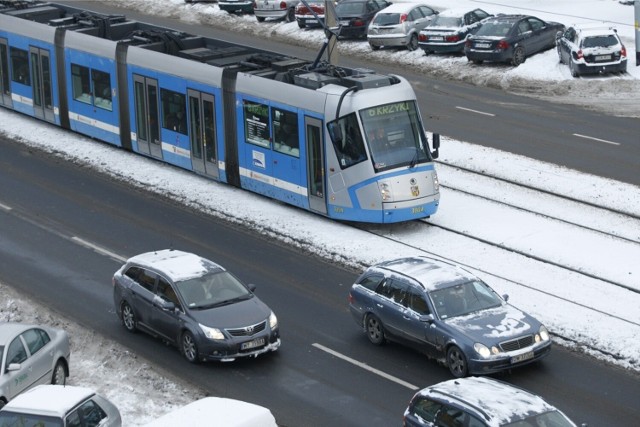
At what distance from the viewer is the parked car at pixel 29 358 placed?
738 inches

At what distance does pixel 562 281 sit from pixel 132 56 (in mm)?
14028

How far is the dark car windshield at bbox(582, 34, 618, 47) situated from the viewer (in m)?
41.3

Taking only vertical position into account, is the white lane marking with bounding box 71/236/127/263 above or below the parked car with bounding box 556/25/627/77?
below

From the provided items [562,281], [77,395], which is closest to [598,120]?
[562,281]

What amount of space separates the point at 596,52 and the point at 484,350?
2364 centimetres

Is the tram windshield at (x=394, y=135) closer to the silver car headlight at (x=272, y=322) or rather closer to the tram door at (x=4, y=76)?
→ the silver car headlight at (x=272, y=322)

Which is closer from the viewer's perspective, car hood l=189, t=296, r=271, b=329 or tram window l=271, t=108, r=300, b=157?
car hood l=189, t=296, r=271, b=329

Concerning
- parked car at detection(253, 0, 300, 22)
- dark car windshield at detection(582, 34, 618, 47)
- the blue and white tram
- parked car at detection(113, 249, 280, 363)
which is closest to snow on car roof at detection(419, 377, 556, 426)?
parked car at detection(113, 249, 280, 363)

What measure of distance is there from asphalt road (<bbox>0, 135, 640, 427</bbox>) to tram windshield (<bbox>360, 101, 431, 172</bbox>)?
2.78m

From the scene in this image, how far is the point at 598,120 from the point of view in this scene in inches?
1473

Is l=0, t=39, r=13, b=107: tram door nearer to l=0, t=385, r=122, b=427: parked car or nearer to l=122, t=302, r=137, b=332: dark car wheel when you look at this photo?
l=122, t=302, r=137, b=332: dark car wheel

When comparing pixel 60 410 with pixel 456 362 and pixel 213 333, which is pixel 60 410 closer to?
pixel 213 333

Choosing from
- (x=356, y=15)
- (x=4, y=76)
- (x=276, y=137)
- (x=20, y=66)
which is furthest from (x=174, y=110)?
(x=356, y=15)

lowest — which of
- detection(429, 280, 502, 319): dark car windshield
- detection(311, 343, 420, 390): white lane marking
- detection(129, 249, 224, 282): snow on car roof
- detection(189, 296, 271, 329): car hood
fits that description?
detection(311, 343, 420, 390): white lane marking
